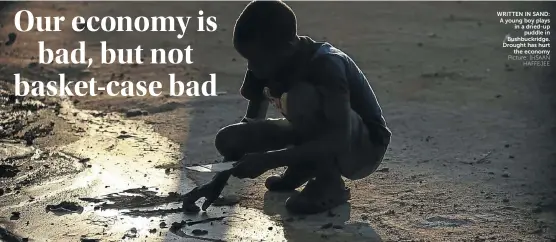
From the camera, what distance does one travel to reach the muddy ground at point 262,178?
4.07m

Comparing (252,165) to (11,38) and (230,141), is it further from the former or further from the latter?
(11,38)

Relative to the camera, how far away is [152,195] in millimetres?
4547

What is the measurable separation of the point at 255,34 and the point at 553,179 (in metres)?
2.10

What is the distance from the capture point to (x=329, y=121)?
396 cm

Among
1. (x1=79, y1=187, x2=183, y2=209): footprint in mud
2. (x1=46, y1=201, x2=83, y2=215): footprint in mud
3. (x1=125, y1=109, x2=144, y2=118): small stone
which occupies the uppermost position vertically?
(x1=79, y1=187, x2=183, y2=209): footprint in mud

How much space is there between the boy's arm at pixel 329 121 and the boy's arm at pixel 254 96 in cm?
50

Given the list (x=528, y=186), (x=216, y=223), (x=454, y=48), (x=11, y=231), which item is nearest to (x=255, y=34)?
(x=216, y=223)

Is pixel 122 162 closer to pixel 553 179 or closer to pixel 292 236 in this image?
pixel 292 236

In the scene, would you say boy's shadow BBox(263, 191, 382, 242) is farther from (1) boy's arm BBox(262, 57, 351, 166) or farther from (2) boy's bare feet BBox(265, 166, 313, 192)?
(1) boy's arm BBox(262, 57, 351, 166)

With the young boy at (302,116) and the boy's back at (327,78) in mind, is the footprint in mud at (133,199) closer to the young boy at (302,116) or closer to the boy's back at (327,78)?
the young boy at (302,116)

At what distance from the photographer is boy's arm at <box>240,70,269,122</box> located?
4434mm

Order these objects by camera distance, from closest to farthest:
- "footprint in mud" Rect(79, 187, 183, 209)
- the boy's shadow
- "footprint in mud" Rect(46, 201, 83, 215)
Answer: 1. the boy's shadow
2. "footprint in mud" Rect(46, 201, 83, 215)
3. "footprint in mud" Rect(79, 187, 183, 209)

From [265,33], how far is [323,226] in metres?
0.92

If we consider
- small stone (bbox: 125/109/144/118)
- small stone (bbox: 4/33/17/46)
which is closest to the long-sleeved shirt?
small stone (bbox: 125/109/144/118)
